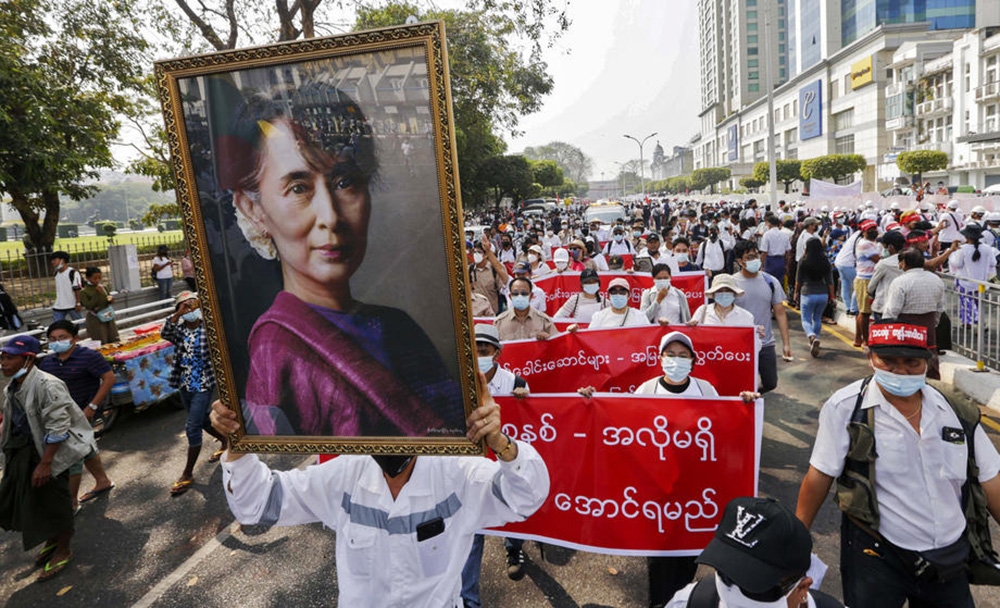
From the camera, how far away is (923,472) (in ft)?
9.05

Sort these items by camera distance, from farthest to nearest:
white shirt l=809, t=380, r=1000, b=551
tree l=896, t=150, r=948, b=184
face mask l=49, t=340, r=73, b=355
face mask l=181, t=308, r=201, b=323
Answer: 1. tree l=896, t=150, r=948, b=184
2. face mask l=181, t=308, r=201, b=323
3. face mask l=49, t=340, r=73, b=355
4. white shirt l=809, t=380, r=1000, b=551

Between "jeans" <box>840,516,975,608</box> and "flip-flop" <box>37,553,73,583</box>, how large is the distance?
5.31 meters

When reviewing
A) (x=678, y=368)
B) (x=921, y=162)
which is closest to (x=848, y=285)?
(x=678, y=368)

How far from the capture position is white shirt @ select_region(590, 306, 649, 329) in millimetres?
6590

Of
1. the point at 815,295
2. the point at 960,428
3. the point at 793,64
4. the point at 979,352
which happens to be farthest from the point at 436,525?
the point at 793,64

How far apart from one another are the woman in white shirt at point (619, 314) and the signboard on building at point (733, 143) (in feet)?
380

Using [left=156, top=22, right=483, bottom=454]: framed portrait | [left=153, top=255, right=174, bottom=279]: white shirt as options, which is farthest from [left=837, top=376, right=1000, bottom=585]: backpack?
[left=153, top=255, right=174, bottom=279]: white shirt

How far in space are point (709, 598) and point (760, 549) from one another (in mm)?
242

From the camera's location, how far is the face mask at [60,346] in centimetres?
580

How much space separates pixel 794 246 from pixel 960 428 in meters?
11.7

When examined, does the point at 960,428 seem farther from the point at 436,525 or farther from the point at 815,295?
the point at 815,295

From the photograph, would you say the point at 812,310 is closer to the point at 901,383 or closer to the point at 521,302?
the point at 521,302

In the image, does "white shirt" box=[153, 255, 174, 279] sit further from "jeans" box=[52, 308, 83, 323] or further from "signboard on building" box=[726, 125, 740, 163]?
"signboard on building" box=[726, 125, 740, 163]

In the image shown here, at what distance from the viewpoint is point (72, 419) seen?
17.0ft
